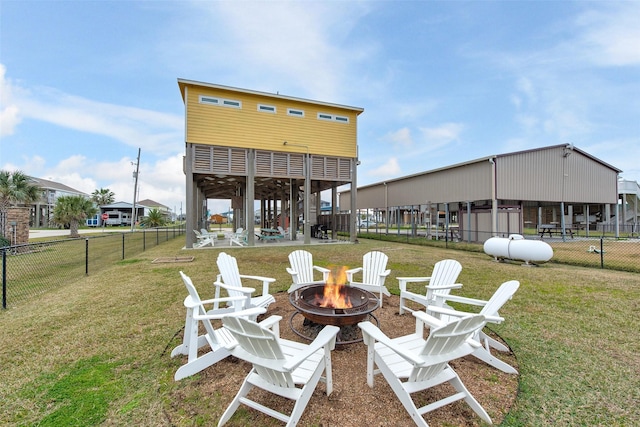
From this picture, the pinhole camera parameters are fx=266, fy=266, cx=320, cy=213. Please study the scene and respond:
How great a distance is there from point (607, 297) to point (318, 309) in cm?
580

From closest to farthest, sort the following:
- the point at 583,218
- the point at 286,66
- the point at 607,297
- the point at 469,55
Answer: the point at 607,297 < the point at 469,55 < the point at 286,66 < the point at 583,218

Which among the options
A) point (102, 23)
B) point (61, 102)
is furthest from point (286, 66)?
point (61, 102)

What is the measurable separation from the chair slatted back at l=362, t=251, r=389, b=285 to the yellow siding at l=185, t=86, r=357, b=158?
10218mm

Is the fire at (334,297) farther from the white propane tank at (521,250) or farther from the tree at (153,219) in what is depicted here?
the tree at (153,219)

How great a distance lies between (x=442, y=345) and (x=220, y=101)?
14.0 m

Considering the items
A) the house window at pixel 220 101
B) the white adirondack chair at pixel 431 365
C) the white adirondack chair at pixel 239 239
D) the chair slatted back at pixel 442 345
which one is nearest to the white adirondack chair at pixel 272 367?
the white adirondack chair at pixel 431 365

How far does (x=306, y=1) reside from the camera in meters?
8.85

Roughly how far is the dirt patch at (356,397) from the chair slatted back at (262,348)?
0.44 metres

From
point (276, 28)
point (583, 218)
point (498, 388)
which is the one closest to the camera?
point (498, 388)

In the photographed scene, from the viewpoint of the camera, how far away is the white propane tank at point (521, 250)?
25.6 feet

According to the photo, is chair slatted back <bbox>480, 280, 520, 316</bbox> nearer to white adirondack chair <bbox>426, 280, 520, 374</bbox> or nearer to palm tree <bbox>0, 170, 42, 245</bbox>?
white adirondack chair <bbox>426, 280, 520, 374</bbox>

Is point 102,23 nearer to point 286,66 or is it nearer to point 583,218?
point 286,66

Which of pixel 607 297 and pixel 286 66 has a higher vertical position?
pixel 286 66

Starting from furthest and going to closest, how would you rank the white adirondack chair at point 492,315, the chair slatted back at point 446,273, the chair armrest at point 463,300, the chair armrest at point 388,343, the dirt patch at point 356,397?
the chair slatted back at point 446,273 < the chair armrest at point 463,300 < the white adirondack chair at point 492,315 < the dirt patch at point 356,397 < the chair armrest at point 388,343
